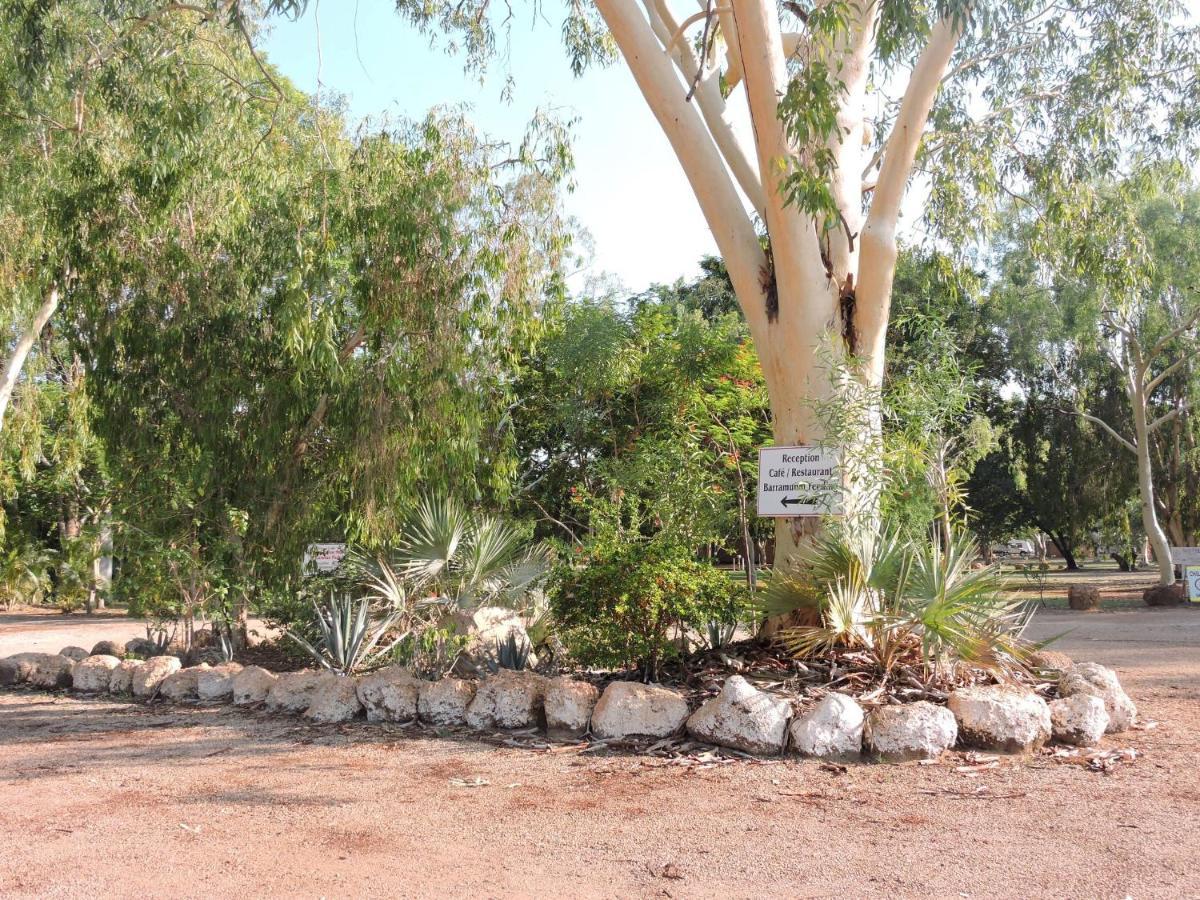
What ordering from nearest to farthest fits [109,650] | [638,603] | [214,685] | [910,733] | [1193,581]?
1. [910,733]
2. [638,603]
3. [214,685]
4. [109,650]
5. [1193,581]

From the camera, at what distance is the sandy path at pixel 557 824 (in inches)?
166

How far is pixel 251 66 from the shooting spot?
13438 millimetres

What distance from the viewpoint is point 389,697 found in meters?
7.77

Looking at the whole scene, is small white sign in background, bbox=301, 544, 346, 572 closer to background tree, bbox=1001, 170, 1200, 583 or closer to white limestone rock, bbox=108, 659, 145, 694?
white limestone rock, bbox=108, 659, 145, 694

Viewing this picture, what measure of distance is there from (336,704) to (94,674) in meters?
3.37

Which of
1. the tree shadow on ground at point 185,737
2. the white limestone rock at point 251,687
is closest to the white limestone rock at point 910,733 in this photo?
the tree shadow on ground at point 185,737

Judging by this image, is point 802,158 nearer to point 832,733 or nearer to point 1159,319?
point 832,733

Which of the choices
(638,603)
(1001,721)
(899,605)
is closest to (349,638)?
(638,603)

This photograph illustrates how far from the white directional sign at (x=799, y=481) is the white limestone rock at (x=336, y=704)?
3.48 meters

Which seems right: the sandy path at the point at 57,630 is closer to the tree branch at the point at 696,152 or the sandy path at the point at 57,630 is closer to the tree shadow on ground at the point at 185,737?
the tree shadow on ground at the point at 185,737

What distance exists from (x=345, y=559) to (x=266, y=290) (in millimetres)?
2834

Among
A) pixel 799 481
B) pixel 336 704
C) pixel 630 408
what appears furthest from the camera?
pixel 630 408

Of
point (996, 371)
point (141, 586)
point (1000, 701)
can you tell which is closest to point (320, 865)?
point (1000, 701)

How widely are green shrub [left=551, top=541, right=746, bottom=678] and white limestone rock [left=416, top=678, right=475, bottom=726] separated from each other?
94 centimetres
